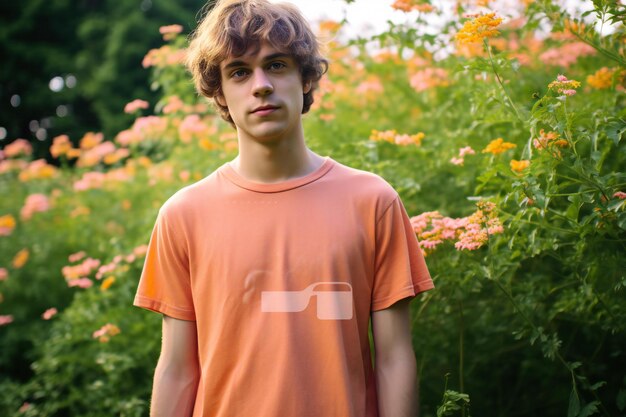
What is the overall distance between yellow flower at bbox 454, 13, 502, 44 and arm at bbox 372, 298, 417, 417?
3.02ft

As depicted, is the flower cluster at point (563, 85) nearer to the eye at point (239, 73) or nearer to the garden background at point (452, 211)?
the garden background at point (452, 211)

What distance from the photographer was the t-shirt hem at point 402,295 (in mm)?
1817

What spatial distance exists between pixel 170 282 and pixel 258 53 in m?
0.72

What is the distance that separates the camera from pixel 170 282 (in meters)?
1.91

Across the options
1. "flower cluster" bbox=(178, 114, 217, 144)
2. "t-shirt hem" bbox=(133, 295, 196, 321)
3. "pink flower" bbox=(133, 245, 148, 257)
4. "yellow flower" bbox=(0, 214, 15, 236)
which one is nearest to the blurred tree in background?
"yellow flower" bbox=(0, 214, 15, 236)

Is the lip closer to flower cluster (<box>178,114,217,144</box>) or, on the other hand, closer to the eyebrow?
the eyebrow

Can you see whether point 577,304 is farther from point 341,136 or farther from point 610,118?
point 341,136

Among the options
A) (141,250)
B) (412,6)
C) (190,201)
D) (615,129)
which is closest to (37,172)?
(141,250)

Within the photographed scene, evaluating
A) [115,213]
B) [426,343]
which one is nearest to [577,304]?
[426,343]

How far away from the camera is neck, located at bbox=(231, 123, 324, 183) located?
192cm

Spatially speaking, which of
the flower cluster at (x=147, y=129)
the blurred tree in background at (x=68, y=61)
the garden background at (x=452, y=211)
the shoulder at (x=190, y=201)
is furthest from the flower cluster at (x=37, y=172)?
the blurred tree in background at (x=68, y=61)

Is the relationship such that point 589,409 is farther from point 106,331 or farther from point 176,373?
point 106,331

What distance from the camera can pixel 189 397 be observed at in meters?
1.91

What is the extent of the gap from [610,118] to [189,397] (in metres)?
1.58
